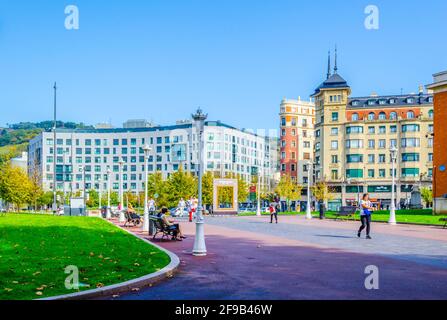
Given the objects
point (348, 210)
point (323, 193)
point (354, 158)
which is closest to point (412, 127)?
point (354, 158)

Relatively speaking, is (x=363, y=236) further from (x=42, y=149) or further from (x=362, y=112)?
(x=42, y=149)

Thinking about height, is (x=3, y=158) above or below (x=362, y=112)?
below

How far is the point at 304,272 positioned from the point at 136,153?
4668 inches

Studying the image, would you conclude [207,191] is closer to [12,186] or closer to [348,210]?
[12,186]

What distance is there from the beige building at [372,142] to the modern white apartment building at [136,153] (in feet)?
117

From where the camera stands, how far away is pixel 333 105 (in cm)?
8700

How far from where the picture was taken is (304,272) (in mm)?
11195

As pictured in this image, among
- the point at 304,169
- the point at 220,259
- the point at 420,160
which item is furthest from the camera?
the point at 304,169

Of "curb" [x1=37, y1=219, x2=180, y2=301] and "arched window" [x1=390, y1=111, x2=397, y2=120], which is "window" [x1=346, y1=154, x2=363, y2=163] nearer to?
"arched window" [x1=390, y1=111, x2=397, y2=120]

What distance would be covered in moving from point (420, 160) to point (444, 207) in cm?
4017

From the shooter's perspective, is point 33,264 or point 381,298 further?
point 33,264

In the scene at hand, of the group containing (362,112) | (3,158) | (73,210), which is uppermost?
(362,112)
